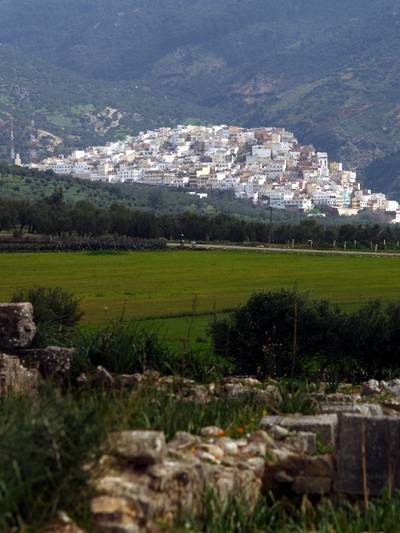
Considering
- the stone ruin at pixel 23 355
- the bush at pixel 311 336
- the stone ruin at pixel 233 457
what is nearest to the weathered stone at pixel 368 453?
the stone ruin at pixel 233 457

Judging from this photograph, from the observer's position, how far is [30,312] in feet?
57.3

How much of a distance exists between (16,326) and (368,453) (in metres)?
6.67

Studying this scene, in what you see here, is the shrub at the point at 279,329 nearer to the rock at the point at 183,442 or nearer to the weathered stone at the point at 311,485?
the weathered stone at the point at 311,485

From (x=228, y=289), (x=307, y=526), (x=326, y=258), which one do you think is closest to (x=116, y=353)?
(x=307, y=526)

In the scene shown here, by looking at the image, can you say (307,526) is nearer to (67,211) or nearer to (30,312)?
(30,312)

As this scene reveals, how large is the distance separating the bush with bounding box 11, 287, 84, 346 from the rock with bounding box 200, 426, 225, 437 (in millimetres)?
8266

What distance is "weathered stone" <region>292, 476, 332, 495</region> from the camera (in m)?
12.3

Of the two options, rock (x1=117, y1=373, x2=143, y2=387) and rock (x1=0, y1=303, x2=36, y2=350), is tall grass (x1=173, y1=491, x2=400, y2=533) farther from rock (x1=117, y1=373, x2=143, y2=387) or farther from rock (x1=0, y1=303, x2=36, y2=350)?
rock (x1=0, y1=303, x2=36, y2=350)

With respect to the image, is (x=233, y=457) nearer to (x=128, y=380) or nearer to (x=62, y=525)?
(x=62, y=525)

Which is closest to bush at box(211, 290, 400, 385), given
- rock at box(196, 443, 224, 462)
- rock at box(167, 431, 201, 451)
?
rock at box(167, 431, 201, 451)

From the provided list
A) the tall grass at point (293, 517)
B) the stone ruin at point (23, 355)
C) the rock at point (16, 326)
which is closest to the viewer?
the tall grass at point (293, 517)

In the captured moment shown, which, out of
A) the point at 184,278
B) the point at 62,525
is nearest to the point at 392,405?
the point at 62,525

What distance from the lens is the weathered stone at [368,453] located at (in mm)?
12586

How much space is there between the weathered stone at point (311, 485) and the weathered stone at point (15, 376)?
5222 mm
